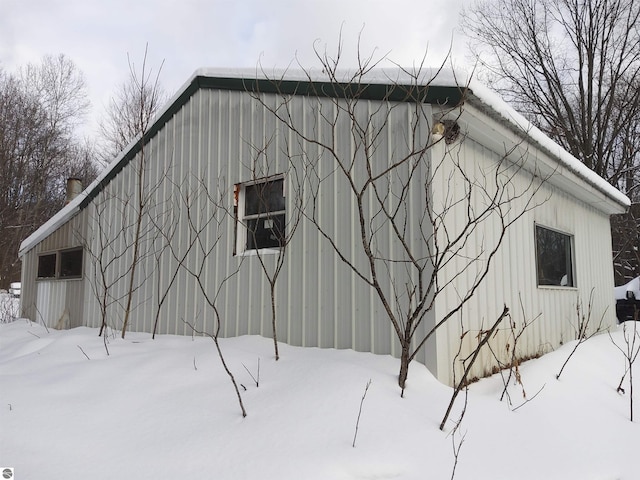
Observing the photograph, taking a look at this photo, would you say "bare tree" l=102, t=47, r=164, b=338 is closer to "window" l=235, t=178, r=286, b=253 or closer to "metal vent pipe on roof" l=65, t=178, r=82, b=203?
"window" l=235, t=178, r=286, b=253

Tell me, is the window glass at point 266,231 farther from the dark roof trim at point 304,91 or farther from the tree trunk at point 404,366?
the tree trunk at point 404,366

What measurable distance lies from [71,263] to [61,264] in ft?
1.46

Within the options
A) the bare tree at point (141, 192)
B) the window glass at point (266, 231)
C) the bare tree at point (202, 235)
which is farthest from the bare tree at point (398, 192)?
the bare tree at point (141, 192)

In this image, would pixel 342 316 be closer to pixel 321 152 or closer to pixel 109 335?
pixel 321 152

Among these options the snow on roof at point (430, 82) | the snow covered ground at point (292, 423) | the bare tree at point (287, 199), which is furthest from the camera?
the bare tree at point (287, 199)

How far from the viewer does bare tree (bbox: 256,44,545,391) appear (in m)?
3.49

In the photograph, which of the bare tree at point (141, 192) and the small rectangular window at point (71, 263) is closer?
the bare tree at point (141, 192)

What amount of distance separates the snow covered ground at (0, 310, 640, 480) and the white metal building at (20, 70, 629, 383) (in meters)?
0.56

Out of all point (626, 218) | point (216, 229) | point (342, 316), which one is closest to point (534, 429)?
point (342, 316)

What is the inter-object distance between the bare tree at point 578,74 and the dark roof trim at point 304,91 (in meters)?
14.4

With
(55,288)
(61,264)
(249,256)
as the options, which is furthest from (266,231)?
(55,288)

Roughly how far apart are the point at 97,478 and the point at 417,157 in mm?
3089

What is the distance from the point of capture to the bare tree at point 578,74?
15.9 metres

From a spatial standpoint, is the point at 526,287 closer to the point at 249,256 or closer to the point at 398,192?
the point at 398,192
